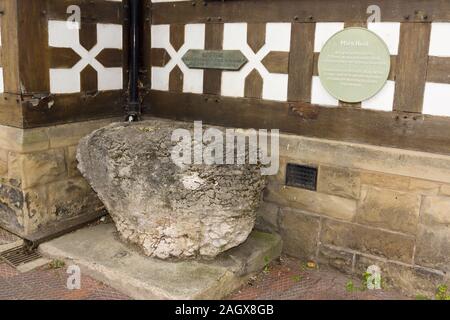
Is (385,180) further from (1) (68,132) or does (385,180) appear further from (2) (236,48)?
(1) (68,132)

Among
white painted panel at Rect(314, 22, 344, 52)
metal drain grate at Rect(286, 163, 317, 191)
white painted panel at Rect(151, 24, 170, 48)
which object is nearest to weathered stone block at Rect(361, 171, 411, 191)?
metal drain grate at Rect(286, 163, 317, 191)

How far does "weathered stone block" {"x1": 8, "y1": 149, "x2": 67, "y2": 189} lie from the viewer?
4.37 meters

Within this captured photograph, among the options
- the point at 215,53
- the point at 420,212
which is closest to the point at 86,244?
the point at 215,53

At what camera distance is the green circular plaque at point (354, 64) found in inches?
150

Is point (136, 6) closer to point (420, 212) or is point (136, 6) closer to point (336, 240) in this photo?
point (336, 240)

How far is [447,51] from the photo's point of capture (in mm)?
3527

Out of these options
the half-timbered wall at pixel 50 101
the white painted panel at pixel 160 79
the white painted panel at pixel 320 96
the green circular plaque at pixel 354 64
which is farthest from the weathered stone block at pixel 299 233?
the half-timbered wall at pixel 50 101

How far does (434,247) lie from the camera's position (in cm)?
377

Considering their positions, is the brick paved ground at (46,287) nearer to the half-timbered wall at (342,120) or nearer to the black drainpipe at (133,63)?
the half-timbered wall at (342,120)

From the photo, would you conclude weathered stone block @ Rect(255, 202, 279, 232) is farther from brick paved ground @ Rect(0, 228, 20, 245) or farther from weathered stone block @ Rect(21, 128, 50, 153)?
brick paved ground @ Rect(0, 228, 20, 245)

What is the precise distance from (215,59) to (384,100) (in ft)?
5.28

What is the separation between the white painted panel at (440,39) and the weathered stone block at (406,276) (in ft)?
5.37

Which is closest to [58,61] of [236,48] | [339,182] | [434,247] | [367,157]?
[236,48]

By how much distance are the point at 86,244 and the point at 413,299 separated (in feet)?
8.88
